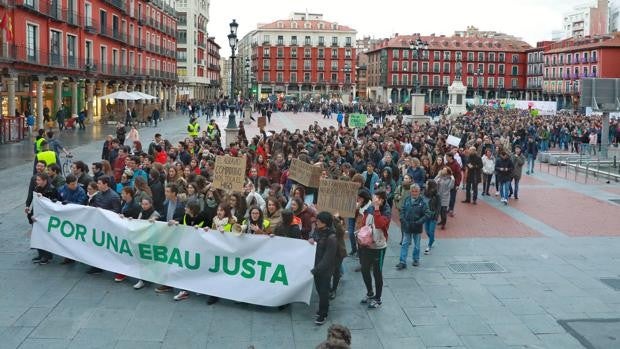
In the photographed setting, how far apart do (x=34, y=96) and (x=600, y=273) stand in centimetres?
3623

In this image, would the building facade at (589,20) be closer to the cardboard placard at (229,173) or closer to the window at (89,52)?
the window at (89,52)

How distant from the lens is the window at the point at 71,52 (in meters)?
40.3

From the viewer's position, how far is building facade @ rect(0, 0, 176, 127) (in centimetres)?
3309

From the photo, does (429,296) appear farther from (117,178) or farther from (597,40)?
(597,40)

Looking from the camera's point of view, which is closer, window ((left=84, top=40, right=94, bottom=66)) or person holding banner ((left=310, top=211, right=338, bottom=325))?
person holding banner ((left=310, top=211, right=338, bottom=325))

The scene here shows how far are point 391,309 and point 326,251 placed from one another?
1.36 m

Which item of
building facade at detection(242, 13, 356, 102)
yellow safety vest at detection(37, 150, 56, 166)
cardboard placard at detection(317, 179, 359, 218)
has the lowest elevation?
cardboard placard at detection(317, 179, 359, 218)

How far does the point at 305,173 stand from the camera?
40.1ft

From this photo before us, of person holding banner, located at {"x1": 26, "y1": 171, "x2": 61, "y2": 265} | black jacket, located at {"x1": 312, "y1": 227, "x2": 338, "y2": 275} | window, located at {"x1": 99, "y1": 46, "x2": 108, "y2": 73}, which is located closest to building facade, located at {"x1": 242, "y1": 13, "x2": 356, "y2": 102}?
window, located at {"x1": 99, "y1": 46, "x2": 108, "y2": 73}

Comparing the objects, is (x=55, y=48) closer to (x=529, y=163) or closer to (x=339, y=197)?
(x=529, y=163)

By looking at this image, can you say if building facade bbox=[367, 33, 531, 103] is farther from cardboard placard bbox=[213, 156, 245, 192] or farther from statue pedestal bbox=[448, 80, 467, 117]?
cardboard placard bbox=[213, 156, 245, 192]

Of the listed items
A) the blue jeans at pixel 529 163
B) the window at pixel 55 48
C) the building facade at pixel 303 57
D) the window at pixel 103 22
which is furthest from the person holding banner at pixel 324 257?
the building facade at pixel 303 57

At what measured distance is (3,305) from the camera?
8109 millimetres

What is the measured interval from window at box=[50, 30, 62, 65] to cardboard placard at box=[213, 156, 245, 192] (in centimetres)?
2949
